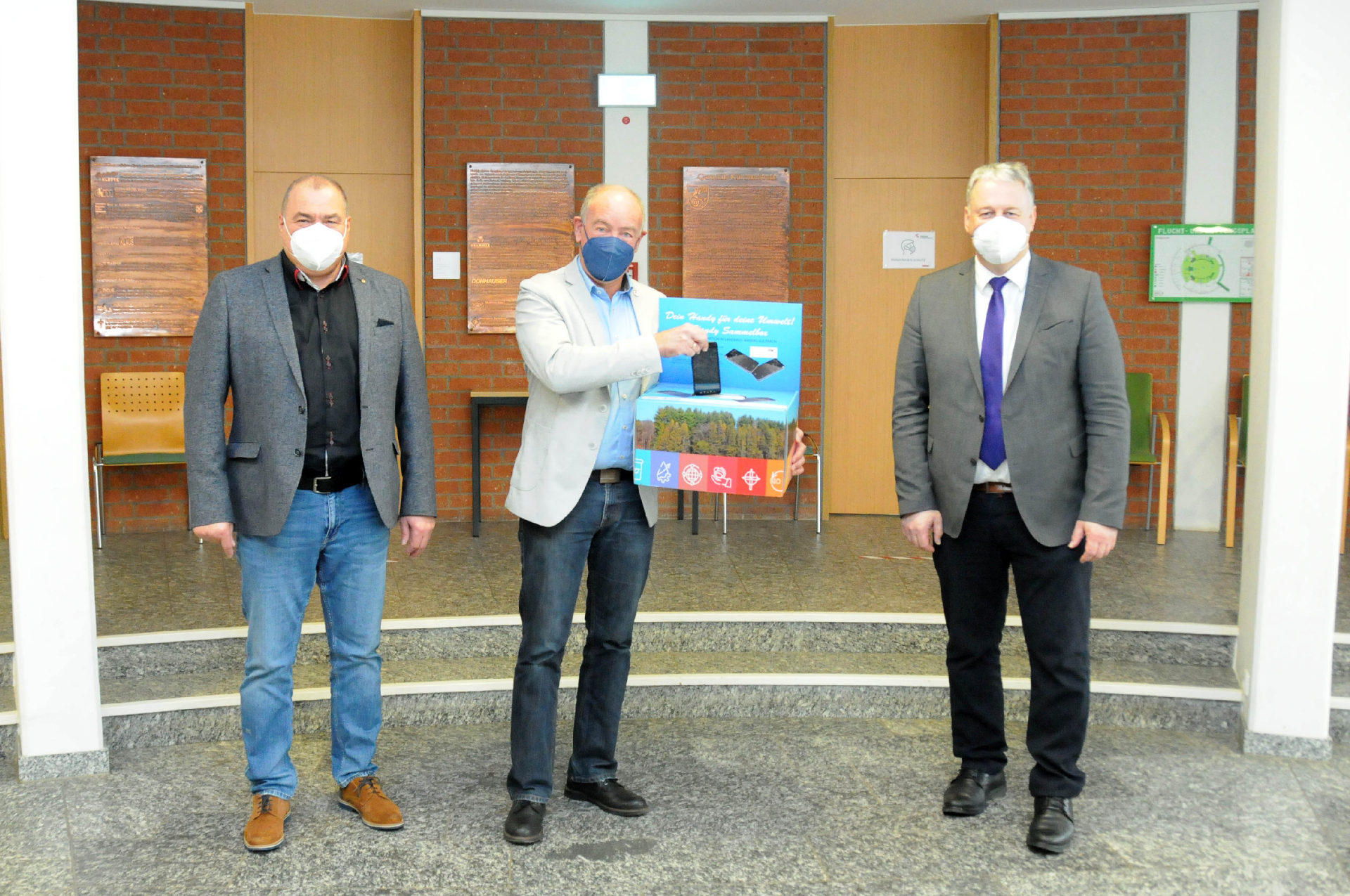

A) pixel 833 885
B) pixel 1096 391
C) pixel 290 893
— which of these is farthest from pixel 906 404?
pixel 290 893

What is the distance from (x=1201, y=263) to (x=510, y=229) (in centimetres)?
398

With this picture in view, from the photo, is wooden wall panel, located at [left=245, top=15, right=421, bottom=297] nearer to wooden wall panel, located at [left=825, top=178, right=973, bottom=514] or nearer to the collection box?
wooden wall panel, located at [left=825, top=178, right=973, bottom=514]

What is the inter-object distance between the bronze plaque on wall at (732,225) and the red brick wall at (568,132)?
8cm

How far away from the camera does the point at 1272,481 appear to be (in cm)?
339

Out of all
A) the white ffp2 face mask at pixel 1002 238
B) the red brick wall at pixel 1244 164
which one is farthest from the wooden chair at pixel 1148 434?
the white ffp2 face mask at pixel 1002 238

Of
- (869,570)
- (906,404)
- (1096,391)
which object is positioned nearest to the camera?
(1096,391)

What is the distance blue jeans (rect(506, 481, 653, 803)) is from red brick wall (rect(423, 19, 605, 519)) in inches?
150

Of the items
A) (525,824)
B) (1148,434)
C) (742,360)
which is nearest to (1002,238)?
(742,360)

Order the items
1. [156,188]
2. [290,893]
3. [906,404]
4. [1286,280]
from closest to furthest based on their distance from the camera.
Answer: [290,893], [906,404], [1286,280], [156,188]

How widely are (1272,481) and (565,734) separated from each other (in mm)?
2321

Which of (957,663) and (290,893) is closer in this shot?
(290,893)

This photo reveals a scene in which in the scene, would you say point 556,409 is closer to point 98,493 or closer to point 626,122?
point 98,493

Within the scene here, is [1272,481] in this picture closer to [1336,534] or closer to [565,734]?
[1336,534]

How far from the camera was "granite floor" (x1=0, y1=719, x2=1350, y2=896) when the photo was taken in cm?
260
